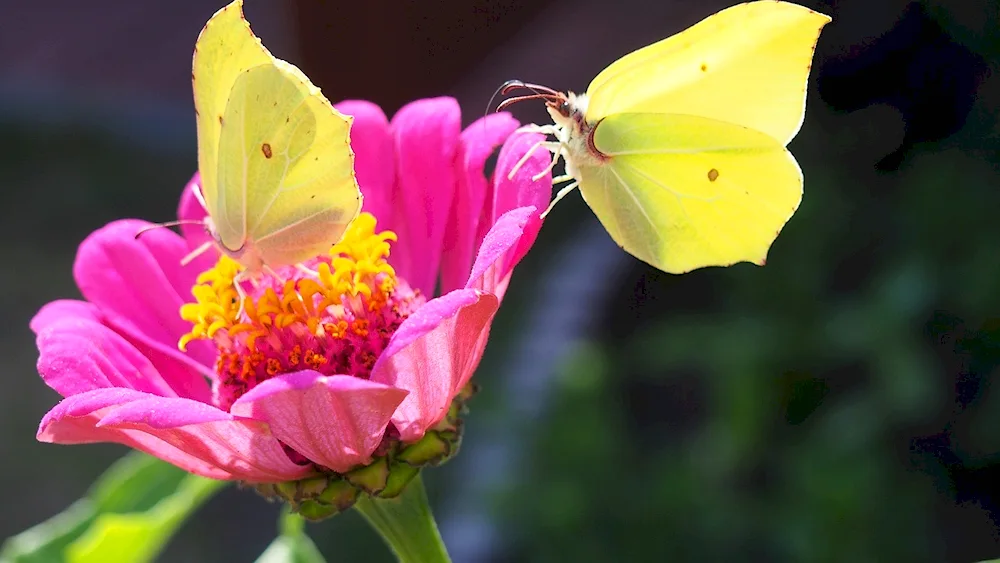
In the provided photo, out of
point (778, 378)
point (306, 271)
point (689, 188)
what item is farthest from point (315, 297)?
point (778, 378)

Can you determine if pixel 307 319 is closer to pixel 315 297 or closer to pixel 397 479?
pixel 315 297

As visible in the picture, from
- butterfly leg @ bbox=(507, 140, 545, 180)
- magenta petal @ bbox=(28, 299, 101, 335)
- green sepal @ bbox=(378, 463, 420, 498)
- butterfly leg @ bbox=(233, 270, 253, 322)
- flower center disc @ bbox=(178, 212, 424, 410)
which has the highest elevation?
magenta petal @ bbox=(28, 299, 101, 335)

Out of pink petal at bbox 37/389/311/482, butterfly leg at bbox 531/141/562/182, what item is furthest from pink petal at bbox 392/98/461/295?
pink petal at bbox 37/389/311/482

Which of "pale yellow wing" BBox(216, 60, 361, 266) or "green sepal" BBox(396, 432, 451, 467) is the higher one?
"pale yellow wing" BBox(216, 60, 361, 266)

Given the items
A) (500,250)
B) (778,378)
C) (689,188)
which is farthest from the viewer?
(778,378)

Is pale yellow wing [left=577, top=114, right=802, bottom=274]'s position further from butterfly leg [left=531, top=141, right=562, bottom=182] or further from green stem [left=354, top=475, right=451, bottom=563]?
green stem [left=354, top=475, right=451, bottom=563]
